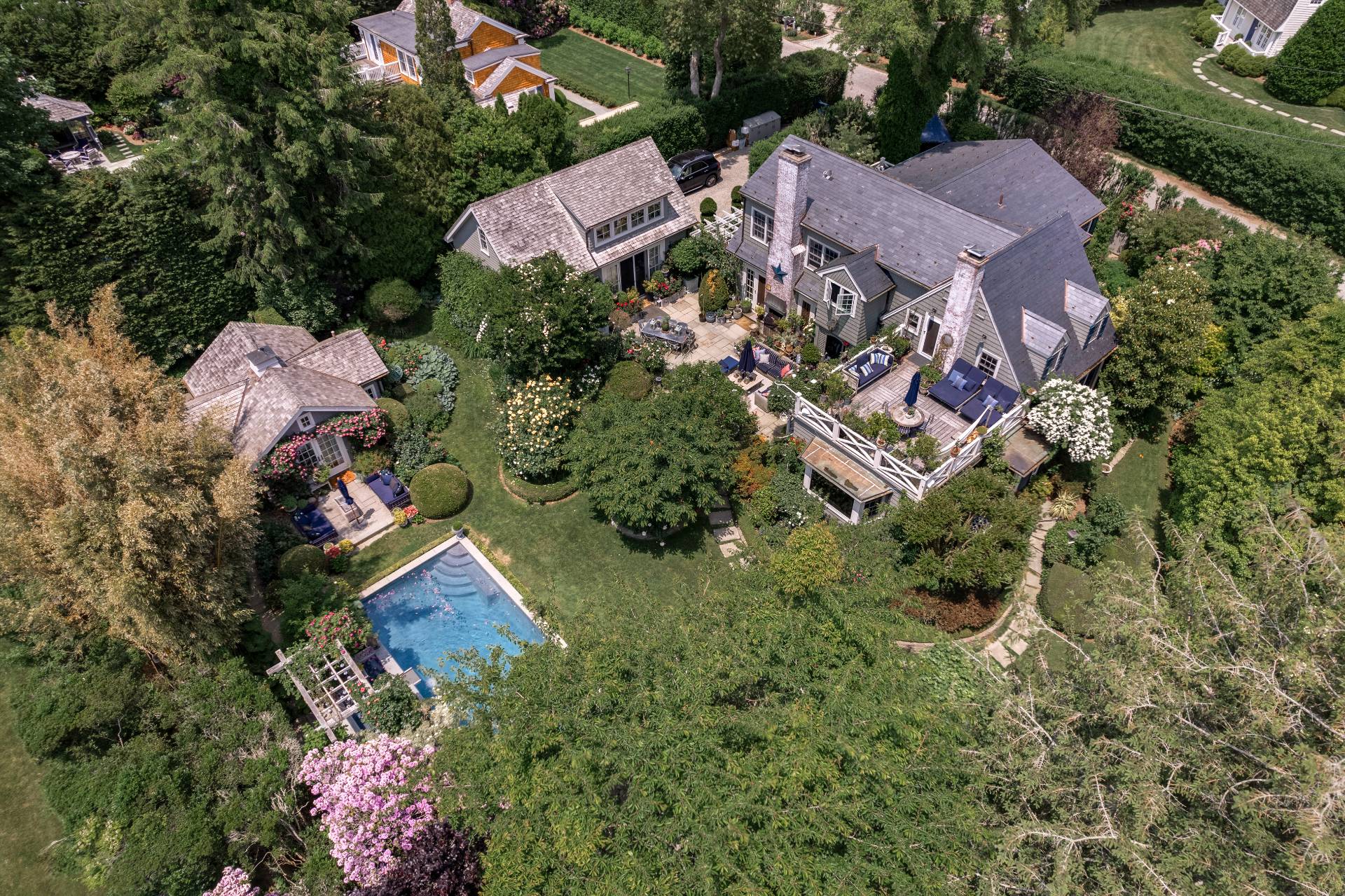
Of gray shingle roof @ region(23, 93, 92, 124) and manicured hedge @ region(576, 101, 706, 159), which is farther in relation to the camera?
manicured hedge @ region(576, 101, 706, 159)

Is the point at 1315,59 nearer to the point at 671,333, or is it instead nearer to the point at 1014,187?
the point at 1014,187

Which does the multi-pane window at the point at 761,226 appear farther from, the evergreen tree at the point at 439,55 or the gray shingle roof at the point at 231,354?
the gray shingle roof at the point at 231,354

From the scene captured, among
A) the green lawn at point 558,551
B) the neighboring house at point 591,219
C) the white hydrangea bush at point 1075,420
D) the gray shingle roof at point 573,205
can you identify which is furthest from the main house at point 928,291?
the green lawn at point 558,551

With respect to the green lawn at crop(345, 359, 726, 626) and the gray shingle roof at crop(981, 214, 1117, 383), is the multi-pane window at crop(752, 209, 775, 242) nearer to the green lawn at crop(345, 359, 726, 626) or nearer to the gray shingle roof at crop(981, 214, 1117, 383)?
the gray shingle roof at crop(981, 214, 1117, 383)

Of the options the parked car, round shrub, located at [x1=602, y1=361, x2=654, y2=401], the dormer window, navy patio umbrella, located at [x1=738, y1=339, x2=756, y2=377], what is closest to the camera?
the dormer window

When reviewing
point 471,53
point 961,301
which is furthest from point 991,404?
point 471,53

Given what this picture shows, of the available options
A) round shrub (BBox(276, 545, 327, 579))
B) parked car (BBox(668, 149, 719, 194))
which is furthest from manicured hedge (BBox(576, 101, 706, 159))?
round shrub (BBox(276, 545, 327, 579))
